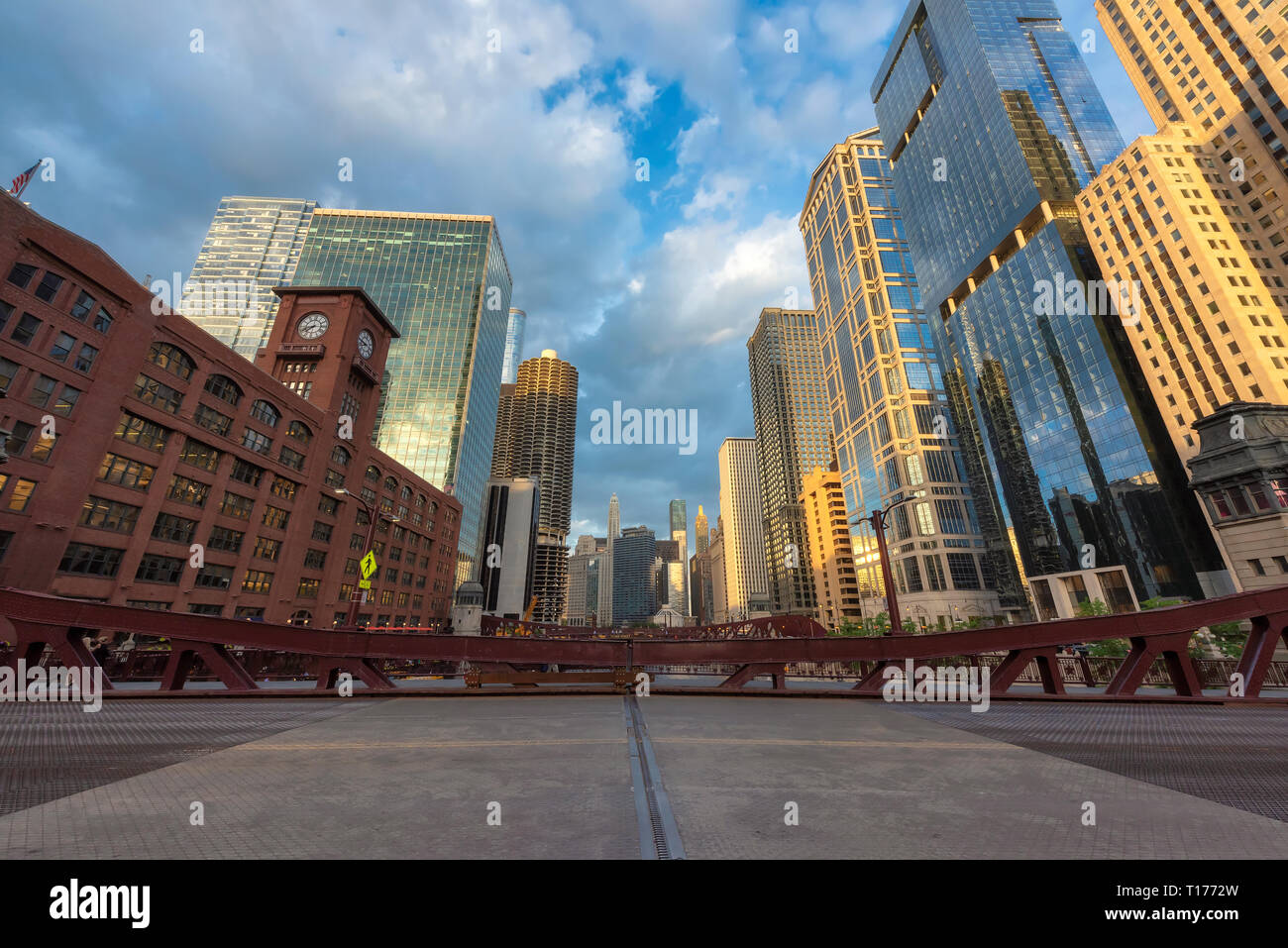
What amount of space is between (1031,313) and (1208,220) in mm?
19205

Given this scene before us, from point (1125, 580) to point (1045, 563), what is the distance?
10566 mm

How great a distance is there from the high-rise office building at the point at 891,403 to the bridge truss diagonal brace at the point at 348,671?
68.7m

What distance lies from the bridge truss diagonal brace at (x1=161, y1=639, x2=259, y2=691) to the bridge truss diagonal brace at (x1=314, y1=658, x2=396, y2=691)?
1571 millimetres

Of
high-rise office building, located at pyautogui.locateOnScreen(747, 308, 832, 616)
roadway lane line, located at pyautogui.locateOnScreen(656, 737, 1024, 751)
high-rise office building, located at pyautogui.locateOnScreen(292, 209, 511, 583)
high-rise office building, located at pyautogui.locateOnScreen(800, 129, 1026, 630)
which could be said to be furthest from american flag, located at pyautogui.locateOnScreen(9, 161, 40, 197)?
high-rise office building, located at pyautogui.locateOnScreen(747, 308, 832, 616)

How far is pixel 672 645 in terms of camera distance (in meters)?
14.5

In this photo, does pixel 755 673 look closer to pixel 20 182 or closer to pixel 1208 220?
pixel 20 182

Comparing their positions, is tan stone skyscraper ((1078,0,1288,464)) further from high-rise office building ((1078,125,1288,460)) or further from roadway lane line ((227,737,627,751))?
roadway lane line ((227,737,627,751))

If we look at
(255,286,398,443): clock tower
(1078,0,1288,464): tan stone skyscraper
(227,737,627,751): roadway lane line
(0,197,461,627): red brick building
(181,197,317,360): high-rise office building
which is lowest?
(227,737,627,751): roadway lane line

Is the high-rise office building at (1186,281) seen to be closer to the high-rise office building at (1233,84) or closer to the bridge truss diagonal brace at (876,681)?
the high-rise office building at (1233,84)

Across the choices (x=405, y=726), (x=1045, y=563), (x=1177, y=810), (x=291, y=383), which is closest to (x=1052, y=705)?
(x=1177, y=810)

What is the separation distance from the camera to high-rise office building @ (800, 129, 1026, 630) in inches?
3226

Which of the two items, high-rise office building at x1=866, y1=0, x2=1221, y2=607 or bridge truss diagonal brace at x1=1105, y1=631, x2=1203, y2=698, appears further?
high-rise office building at x1=866, y1=0, x2=1221, y2=607
